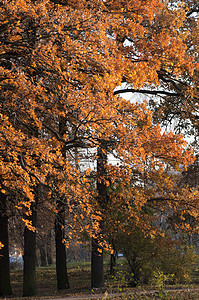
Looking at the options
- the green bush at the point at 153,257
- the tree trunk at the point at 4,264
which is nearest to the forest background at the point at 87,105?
the tree trunk at the point at 4,264

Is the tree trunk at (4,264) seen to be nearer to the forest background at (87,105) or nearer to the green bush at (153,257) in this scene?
the forest background at (87,105)

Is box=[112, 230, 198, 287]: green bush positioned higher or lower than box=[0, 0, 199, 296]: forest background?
lower

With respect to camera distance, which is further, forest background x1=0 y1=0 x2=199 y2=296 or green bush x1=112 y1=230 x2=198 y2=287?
green bush x1=112 y1=230 x2=198 y2=287

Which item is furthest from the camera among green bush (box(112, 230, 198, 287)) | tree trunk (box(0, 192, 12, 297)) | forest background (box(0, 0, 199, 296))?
green bush (box(112, 230, 198, 287))

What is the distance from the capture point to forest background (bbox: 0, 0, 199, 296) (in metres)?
8.71

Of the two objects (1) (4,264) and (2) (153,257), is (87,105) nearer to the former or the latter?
(1) (4,264)

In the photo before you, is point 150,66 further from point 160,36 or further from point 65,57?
point 65,57

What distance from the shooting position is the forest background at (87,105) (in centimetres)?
871

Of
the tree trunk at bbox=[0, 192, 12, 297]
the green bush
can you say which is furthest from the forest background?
the green bush

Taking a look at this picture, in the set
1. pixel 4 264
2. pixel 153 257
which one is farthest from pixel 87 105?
pixel 153 257

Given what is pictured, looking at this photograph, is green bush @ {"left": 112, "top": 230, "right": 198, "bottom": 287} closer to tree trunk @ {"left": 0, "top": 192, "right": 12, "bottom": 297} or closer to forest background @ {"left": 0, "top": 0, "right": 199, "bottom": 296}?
forest background @ {"left": 0, "top": 0, "right": 199, "bottom": 296}

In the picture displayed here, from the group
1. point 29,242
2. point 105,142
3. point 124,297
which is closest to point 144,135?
point 105,142

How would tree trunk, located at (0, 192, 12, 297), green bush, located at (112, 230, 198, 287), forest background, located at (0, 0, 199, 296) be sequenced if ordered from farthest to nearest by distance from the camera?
1. green bush, located at (112, 230, 198, 287)
2. tree trunk, located at (0, 192, 12, 297)
3. forest background, located at (0, 0, 199, 296)

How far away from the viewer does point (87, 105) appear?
8602 mm
